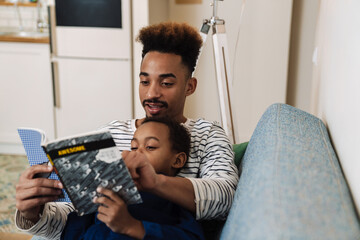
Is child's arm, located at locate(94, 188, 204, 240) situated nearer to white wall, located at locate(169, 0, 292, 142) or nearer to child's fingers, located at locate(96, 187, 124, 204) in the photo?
child's fingers, located at locate(96, 187, 124, 204)

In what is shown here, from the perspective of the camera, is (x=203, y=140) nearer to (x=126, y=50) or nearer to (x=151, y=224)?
(x=151, y=224)

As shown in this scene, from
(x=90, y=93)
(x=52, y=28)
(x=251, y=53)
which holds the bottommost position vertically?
(x=90, y=93)

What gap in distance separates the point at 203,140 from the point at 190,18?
90.0 inches

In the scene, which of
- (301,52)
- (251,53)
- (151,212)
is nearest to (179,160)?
(151,212)

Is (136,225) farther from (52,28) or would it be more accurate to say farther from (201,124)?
(52,28)

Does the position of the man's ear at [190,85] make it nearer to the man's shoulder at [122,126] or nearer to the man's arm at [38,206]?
the man's shoulder at [122,126]

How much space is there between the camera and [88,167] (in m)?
0.82

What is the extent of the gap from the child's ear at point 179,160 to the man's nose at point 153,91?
225 millimetres

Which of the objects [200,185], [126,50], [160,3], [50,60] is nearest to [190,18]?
[160,3]

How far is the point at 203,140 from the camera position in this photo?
127cm

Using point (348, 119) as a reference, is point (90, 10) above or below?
above

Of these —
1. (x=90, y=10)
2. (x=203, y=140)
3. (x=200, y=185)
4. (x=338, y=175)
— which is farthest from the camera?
(x=90, y=10)

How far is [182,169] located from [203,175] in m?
0.08

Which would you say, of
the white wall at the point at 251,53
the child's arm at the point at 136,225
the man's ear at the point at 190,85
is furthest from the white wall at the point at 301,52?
the child's arm at the point at 136,225
